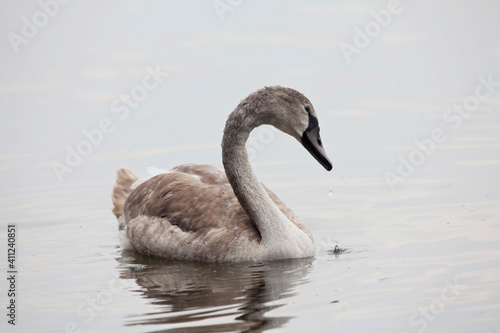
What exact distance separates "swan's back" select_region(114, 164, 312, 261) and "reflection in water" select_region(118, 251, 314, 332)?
0.16 m

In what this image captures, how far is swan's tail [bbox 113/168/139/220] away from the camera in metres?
14.0

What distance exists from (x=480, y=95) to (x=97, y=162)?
6.63m

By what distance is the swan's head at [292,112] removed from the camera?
11.6 metres

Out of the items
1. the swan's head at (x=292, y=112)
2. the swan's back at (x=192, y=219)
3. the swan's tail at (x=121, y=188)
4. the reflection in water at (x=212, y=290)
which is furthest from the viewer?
the swan's tail at (x=121, y=188)

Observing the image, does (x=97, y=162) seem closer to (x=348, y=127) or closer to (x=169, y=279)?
(x=348, y=127)

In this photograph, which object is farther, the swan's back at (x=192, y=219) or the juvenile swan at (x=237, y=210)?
the swan's back at (x=192, y=219)

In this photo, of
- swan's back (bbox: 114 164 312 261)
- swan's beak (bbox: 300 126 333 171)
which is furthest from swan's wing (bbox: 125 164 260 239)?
swan's beak (bbox: 300 126 333 171)

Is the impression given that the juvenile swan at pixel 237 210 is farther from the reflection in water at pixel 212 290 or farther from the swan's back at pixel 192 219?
the reflection in water at pixel 212 290

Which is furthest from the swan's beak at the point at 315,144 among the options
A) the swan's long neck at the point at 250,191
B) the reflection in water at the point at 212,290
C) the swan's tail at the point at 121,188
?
the swan's tail at the point at 121,188

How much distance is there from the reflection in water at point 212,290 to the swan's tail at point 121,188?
58.3 inches

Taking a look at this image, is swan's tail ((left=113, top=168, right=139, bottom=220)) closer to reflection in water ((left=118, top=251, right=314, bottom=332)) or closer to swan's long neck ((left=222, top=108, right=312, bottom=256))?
reflection in water ((left=118, top=251, right=314, bottom=332))

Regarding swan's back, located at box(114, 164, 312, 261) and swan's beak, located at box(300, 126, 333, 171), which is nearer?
swan's beak, located at box(300, 126, 333, 171)

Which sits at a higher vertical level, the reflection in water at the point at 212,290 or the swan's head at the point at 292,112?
the swan's head at the point at 292,112

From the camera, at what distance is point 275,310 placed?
385 inches
